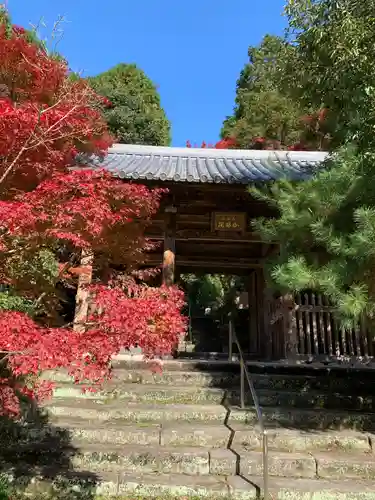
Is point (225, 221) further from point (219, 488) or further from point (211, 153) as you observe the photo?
point (219, 488)

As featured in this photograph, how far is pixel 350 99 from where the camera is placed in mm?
4855

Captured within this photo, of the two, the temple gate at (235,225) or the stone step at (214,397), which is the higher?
the temple gate at (235,225)

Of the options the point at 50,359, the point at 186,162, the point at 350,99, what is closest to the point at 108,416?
the point at 50,359

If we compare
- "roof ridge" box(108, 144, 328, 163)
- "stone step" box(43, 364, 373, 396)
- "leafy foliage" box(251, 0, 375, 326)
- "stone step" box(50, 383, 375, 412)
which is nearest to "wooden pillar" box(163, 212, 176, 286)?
"stone step" box(43, 364, 373, 396)

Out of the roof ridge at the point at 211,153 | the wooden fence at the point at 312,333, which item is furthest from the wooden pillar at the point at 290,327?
the roof ridge at the point at 211,153

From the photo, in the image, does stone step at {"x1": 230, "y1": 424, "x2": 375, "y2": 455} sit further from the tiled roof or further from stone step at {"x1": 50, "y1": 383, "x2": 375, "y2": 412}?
the tiled roof

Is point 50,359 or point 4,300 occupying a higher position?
point 4,300

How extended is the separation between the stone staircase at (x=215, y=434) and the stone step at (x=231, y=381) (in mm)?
16

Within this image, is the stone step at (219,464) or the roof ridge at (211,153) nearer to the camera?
the stone step at (219,464)

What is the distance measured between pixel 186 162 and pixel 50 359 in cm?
857

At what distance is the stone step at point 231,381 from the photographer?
6609mm

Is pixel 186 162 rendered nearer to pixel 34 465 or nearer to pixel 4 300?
pixel 4 300

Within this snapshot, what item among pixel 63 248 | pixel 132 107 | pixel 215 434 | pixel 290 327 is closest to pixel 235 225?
pixel 290 327

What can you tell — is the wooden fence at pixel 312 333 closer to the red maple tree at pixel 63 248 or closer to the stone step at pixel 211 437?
the stone step at pixel 211 437
